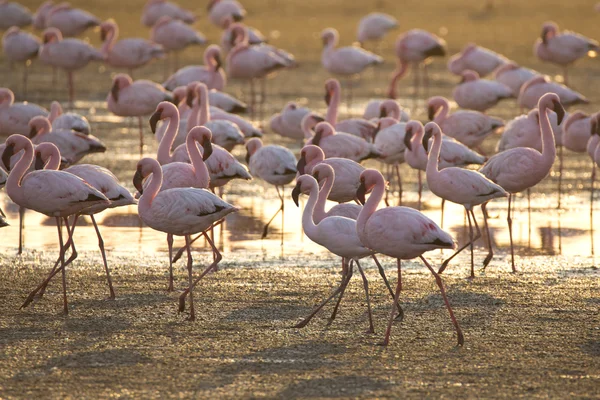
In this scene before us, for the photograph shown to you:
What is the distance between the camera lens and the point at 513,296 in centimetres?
884

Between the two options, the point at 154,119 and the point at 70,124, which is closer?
the point at 154,119

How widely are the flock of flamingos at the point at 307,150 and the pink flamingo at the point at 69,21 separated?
10.6ft

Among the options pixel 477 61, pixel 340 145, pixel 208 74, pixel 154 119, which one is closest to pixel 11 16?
pixel 208 74

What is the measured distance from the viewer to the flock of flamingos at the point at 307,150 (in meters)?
8.20

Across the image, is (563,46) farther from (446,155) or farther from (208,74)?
(446,155)

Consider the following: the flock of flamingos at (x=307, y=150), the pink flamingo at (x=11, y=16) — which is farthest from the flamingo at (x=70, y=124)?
the pink flamingo at (x=11, y=16)

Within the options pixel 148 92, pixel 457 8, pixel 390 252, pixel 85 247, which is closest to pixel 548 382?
pixel 390 252

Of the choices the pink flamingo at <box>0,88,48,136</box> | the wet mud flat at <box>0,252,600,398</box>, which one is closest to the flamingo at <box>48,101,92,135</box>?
the pink flamingo at <box>0,88,48,136</box>

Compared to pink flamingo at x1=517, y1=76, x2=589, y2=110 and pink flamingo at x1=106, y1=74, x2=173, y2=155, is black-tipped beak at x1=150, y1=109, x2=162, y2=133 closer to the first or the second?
pink flamingo at x1=106, y1=74, x2=173, y2=155

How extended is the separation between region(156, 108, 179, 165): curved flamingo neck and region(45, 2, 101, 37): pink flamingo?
1424 centimetres

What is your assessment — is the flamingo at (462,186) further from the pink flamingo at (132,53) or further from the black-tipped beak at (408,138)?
the pink flamingo at (132,53)

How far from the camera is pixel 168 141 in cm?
1084

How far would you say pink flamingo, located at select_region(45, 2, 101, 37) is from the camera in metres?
24.4

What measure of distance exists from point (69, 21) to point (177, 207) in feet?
55.8
